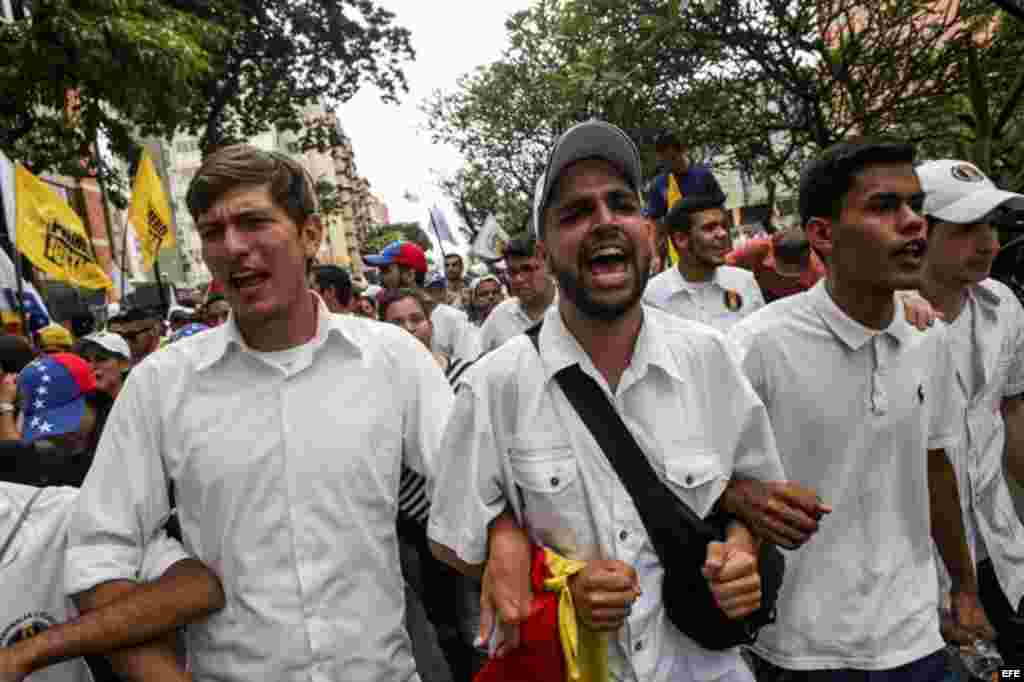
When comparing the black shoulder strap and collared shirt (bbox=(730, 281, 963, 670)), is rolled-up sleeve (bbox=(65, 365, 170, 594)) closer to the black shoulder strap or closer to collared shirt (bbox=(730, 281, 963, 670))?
the black shoulder strap

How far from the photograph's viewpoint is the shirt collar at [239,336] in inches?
88.8

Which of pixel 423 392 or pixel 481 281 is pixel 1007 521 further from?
pixel 481 281

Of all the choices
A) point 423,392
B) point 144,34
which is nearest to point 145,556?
point 423,392

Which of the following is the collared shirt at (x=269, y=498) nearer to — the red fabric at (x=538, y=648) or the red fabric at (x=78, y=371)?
the red fabric at (x=538, y=648)

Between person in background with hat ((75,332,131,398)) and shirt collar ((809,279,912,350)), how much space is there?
11.7ft

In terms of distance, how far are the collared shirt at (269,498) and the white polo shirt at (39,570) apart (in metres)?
0.06

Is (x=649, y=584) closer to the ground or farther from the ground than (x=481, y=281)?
closer to the ground

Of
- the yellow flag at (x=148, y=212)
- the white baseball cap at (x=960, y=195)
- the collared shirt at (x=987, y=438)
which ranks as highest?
the yellow flag at (x=148, y=212)

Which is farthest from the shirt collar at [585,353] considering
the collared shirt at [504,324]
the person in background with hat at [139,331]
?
the person in background with hat at [139,331]

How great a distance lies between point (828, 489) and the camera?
8.59 feet

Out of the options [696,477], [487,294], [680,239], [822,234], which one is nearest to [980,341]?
[822,234]

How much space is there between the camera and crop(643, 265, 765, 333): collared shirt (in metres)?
5.44

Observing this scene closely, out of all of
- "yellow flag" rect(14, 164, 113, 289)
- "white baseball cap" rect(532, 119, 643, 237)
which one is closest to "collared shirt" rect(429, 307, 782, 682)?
"white baseball cap" rect(532, 119, 643, 237)

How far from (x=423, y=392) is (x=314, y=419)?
11.6 inches
